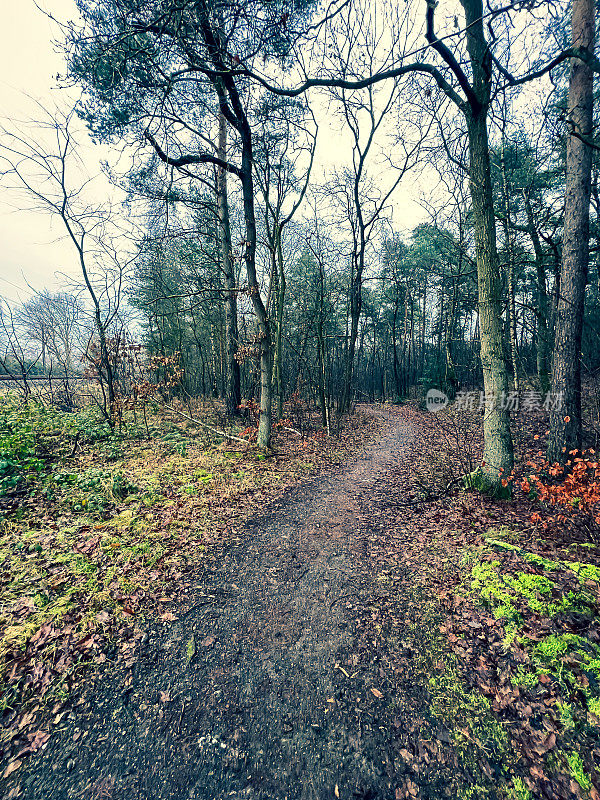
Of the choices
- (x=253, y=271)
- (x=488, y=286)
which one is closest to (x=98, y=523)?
(x=253, y=271)

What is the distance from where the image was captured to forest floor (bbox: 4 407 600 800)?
77.4 inches

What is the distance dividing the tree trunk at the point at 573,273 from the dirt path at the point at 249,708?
441cm

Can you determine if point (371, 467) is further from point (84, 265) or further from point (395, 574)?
point (84, 265)

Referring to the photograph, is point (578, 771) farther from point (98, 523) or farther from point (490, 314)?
point (98, 523)

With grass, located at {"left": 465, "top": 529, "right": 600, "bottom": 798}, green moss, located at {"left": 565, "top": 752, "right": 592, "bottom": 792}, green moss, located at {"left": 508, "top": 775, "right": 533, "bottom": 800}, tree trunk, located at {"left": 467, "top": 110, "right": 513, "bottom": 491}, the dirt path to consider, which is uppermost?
tree trunk, located at {"left": 467, "top": 110, "right": 513, "bottom": 491}

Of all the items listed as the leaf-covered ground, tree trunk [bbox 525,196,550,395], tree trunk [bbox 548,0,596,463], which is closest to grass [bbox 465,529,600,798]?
tree trunk [bbox 548,0,596,463]

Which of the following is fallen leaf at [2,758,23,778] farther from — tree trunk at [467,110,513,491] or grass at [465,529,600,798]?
tree trunk at [467,110,513,491]

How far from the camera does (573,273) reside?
523cm

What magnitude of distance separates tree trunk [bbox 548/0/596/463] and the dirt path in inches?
174

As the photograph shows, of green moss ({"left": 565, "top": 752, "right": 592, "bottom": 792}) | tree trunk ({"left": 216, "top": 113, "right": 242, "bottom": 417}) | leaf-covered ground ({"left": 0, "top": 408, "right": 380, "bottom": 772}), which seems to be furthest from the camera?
tree trunk ({"left": 216, "top": 113, "right": 242, "bottom": 417})

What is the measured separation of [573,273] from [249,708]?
7471 millimetres

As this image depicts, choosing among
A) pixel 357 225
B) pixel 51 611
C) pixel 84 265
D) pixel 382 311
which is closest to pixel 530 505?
pixel 51 611

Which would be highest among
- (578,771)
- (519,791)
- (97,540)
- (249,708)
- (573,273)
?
(573,273)

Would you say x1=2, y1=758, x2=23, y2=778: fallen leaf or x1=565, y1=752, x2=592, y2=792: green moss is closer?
x1=565, y1=752, x2=592, y2=792: green moss
